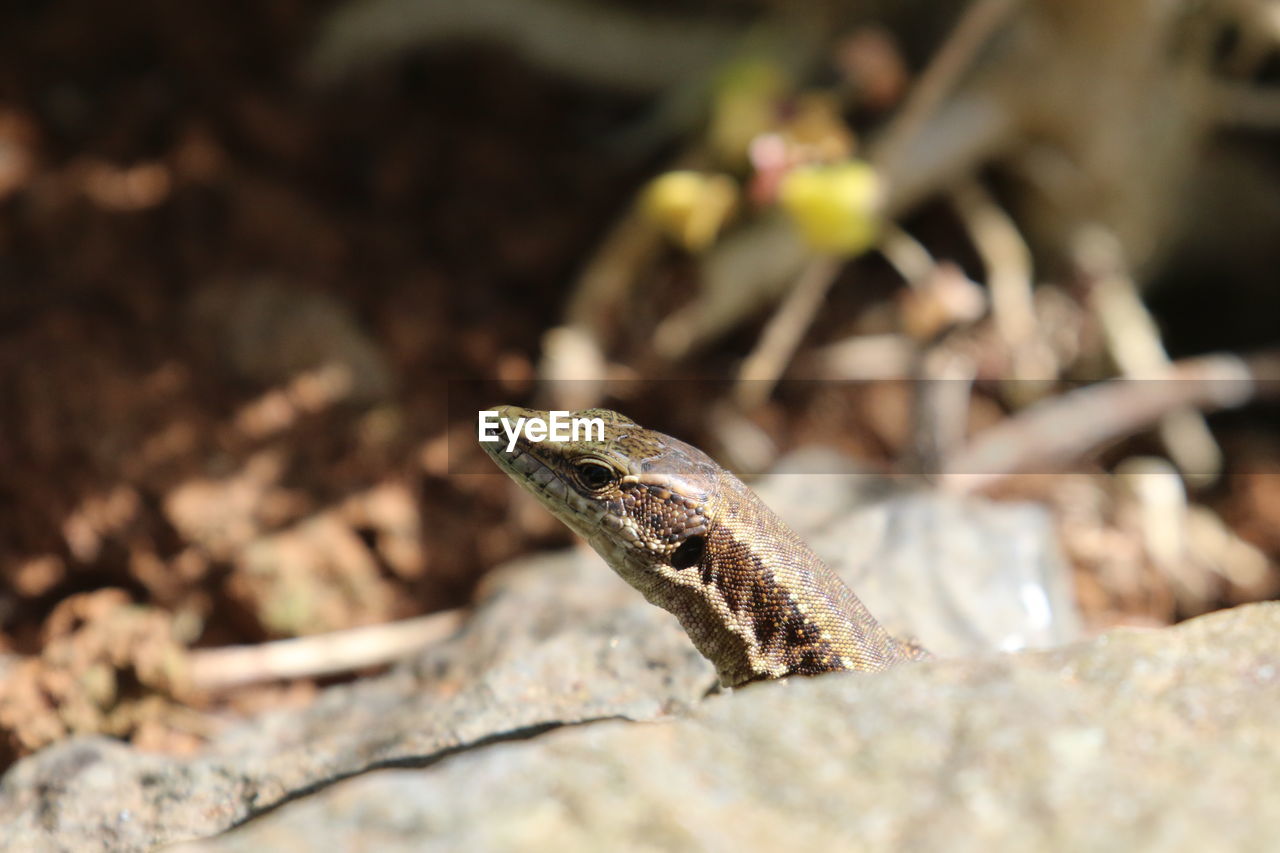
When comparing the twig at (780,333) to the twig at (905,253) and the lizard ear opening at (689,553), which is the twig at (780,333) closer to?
the twig at (905,253)

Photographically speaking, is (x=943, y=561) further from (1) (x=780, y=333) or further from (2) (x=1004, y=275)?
(2) (x=1004, y=275)

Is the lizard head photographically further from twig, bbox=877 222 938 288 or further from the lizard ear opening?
twig, bbox=877 222 938 288

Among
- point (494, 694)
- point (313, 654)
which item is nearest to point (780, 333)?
point (313, 654)

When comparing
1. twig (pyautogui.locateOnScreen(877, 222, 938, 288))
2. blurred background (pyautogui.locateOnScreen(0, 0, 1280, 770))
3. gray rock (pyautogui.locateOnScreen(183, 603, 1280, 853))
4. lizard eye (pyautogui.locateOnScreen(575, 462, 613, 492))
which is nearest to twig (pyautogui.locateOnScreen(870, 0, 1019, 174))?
blurred background (pyautogui.locateOnScreen(0, 0, 1280, 770))

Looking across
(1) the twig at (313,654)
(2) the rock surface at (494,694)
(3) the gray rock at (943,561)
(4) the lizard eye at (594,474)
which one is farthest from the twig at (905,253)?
(4) the lizard eye at (594,474)

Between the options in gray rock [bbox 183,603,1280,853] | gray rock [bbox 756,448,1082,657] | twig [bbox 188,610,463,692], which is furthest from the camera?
twig [bbox 188,610,463,692]
